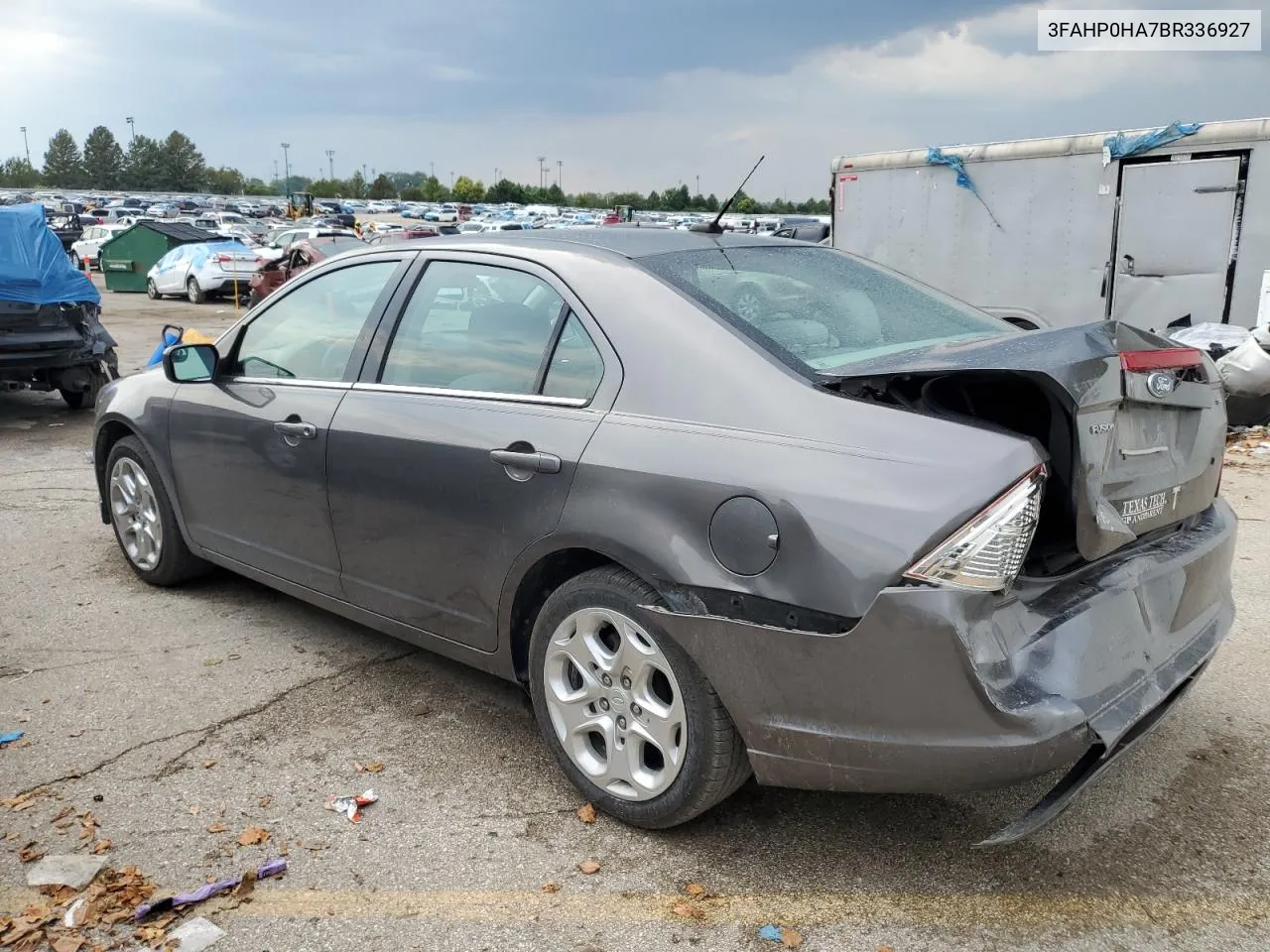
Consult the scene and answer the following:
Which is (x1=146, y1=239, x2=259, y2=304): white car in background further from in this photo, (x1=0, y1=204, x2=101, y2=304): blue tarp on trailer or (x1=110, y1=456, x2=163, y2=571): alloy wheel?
(x1=110, y1=456, x2=163, y2=571): alloy wheel

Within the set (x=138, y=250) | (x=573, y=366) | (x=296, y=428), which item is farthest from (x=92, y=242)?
(x=573, y=366)

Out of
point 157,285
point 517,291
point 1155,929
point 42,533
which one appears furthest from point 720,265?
point 157,285

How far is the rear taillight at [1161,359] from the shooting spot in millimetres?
2541

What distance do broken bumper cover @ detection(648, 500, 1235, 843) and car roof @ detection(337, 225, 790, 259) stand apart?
4.16 feet

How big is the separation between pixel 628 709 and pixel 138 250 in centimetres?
2876

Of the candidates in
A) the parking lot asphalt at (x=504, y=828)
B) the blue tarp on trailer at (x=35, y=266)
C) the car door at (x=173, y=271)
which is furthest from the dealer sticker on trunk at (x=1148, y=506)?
the car door at (x=173, y=271)

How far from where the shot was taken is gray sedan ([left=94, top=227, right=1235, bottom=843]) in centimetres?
233

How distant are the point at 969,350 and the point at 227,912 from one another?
231cm

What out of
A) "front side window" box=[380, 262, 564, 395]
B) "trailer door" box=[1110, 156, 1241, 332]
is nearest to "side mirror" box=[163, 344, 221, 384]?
"front side window" box=[380, 262, 564, 395]

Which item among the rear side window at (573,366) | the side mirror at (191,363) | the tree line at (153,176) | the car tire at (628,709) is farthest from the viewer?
the tree line at (153,176)

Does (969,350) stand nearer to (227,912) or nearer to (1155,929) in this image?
(1155,929)

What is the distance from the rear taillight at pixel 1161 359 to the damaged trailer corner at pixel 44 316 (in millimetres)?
9097

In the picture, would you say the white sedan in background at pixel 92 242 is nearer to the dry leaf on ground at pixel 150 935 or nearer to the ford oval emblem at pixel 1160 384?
the dry leaf on ground at pixel 150 935

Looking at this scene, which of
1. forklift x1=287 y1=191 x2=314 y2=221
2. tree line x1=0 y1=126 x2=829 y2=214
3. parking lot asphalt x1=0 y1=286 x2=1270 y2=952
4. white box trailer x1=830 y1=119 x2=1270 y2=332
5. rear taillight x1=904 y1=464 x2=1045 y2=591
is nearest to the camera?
rear taillight x1=904 y1=464 x2=1045 y2=591
